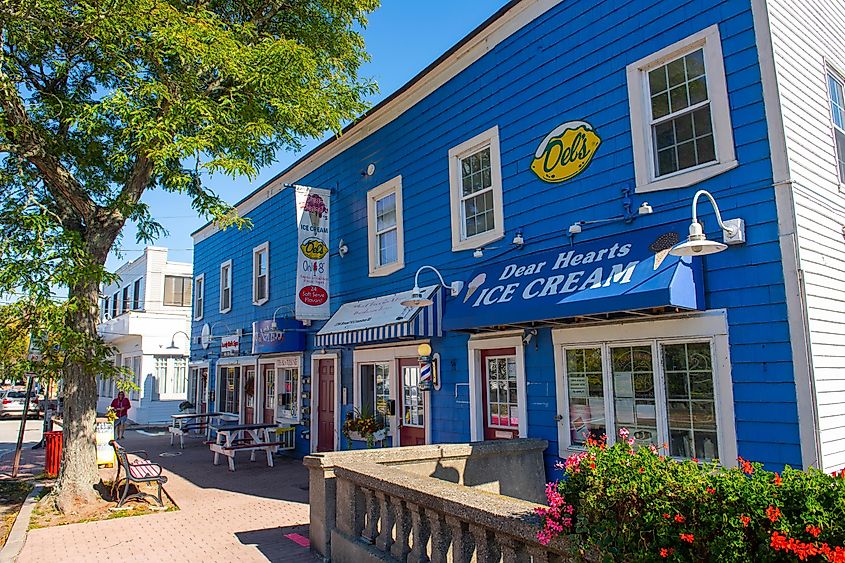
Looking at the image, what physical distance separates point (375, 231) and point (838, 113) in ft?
25.4

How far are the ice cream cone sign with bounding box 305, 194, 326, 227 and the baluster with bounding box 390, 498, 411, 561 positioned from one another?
28.3 feet

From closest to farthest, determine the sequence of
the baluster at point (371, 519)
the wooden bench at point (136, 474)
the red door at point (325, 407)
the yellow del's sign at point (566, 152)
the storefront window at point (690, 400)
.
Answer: the baluster at point (371, 519) < the storefront window at point (690, 400) < the yellow del's sign at point (566, 152) < the wooden bench at point (136, 474) < the red door at point (325, 407)

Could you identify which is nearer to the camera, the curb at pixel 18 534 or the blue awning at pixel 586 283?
the blue awning at pixel 586 283

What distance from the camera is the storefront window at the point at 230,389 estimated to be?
19109mm

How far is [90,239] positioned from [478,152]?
254 inches

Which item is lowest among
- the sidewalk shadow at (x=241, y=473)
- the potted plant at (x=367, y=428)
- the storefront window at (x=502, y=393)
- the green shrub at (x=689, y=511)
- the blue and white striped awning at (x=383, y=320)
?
the sidewalk shadow at (x=241, y=473)

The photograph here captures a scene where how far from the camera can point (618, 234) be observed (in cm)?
737

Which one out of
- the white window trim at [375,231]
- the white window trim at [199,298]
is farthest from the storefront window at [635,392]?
the white window trim at [199,298]

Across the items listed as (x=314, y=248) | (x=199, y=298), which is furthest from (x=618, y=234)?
(x=199, y=298)

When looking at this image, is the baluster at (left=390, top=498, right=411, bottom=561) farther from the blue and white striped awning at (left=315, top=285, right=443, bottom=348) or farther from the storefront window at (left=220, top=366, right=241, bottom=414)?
the storefront window at (left=220, top=366, right=241, bottom=414)

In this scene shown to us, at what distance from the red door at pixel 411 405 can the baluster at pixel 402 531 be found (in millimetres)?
5373

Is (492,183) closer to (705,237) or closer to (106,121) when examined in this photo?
(705,237)

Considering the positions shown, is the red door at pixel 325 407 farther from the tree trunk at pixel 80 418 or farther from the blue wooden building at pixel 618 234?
the tree trunk at pixel 80 418

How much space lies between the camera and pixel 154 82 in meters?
9.15
